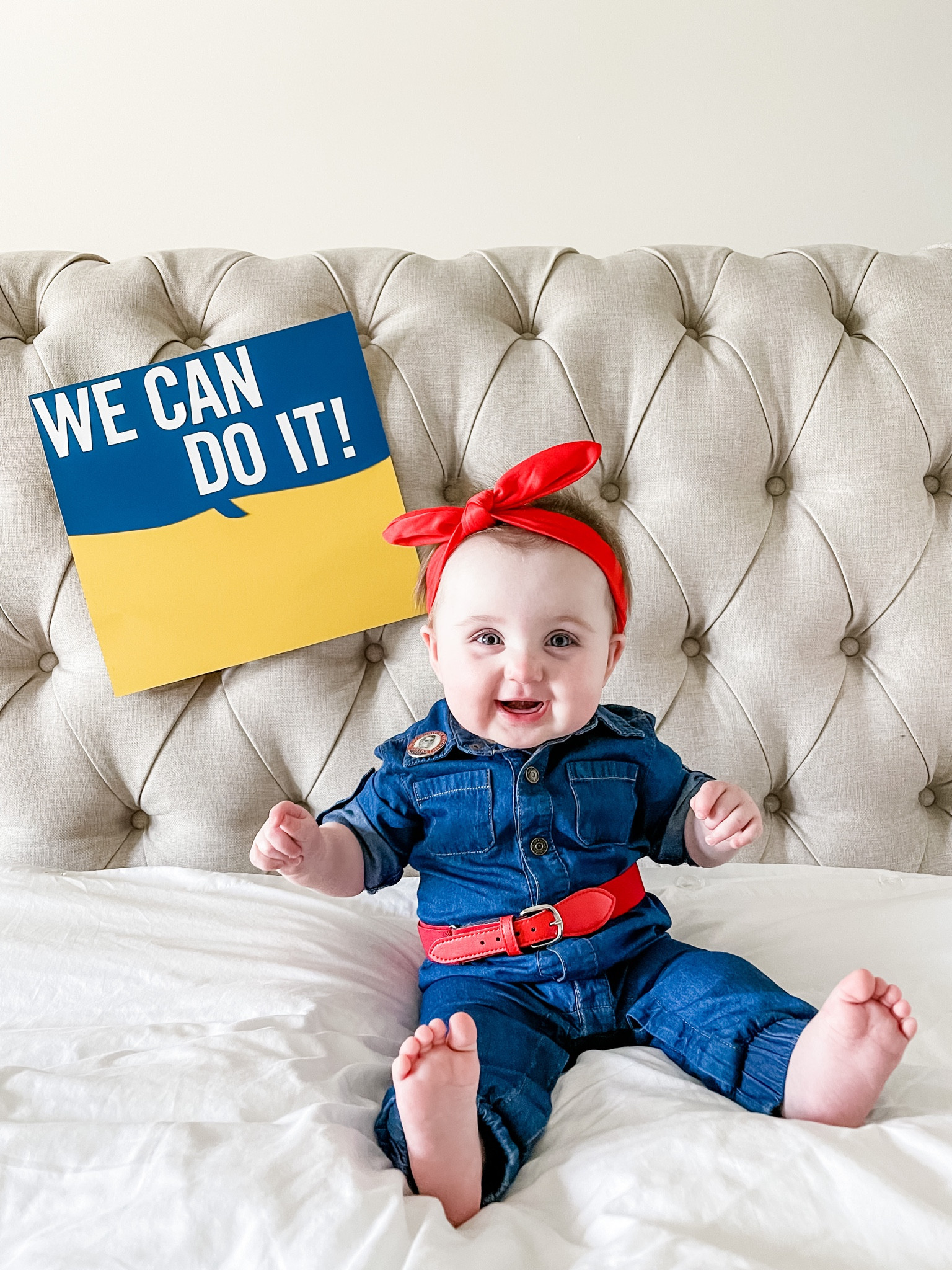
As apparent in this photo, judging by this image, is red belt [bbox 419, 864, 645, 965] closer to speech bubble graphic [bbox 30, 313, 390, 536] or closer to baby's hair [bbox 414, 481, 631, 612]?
baby's hair [bbox 414, 481, 631, 612]

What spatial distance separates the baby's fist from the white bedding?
158 millimetres

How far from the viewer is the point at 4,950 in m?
0.86

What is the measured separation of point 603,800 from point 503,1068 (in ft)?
0.89

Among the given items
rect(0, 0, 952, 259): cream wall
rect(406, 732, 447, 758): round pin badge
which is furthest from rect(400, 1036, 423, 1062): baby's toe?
rect(0, 0, 952, 259): cream wall

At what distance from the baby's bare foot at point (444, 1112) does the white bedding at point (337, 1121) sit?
0.02m

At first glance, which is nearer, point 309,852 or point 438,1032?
point 438,1032

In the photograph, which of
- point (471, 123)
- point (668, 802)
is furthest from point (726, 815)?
point (471, 123)

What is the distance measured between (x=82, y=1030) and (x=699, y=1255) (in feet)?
1.68

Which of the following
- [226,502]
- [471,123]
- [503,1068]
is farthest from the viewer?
[471,123]

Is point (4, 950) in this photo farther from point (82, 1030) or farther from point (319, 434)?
point (319, 434)

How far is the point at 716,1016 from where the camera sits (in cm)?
74

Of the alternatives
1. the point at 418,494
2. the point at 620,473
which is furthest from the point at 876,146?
the point at 418,494

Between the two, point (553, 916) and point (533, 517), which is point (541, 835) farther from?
point (533, 517)

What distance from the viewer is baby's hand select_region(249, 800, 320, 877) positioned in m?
0.77
